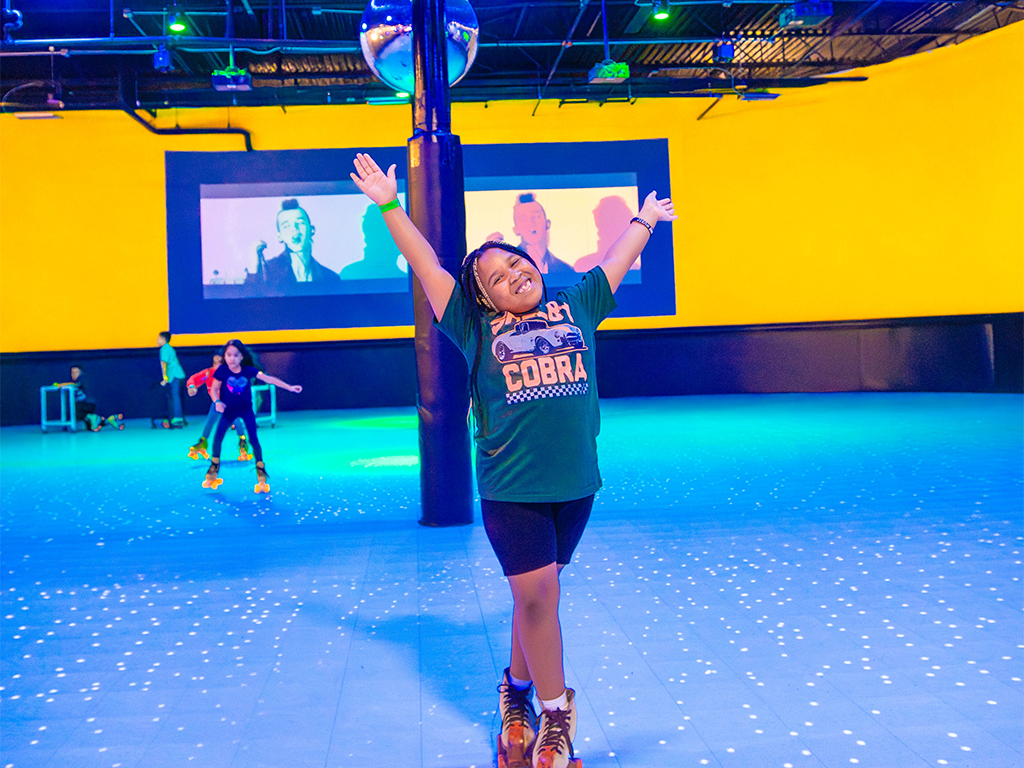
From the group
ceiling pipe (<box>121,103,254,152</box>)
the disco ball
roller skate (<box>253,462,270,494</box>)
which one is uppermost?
ceiling pipe (<box>121,103,254,152</box>)

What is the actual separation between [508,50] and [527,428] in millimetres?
13495

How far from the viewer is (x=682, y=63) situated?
1423 centimetres

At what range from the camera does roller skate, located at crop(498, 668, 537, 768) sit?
1.98 metres

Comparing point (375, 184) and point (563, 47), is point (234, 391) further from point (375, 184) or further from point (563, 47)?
point (563, 47)

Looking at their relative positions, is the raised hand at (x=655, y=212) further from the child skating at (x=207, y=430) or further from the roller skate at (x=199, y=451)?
the roller skate at (x=199, y=451)

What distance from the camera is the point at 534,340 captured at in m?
1.91

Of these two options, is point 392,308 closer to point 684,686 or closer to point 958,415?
point 958,415

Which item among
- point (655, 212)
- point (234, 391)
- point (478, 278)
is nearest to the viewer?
point (478, 278)

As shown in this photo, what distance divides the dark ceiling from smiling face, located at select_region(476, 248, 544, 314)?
10.4m

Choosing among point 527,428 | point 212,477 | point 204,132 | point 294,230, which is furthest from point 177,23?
point 527,428

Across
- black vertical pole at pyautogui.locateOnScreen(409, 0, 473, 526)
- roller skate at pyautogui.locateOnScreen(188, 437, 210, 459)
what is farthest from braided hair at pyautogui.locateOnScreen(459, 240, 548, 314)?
roller skate at pyautogui.locateOnScreen(188, 437, 210, 459)

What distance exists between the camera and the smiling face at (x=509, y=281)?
6.34 feet

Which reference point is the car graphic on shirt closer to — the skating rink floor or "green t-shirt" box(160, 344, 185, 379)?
the skating rink floor

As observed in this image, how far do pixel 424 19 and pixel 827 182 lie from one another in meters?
12.6
